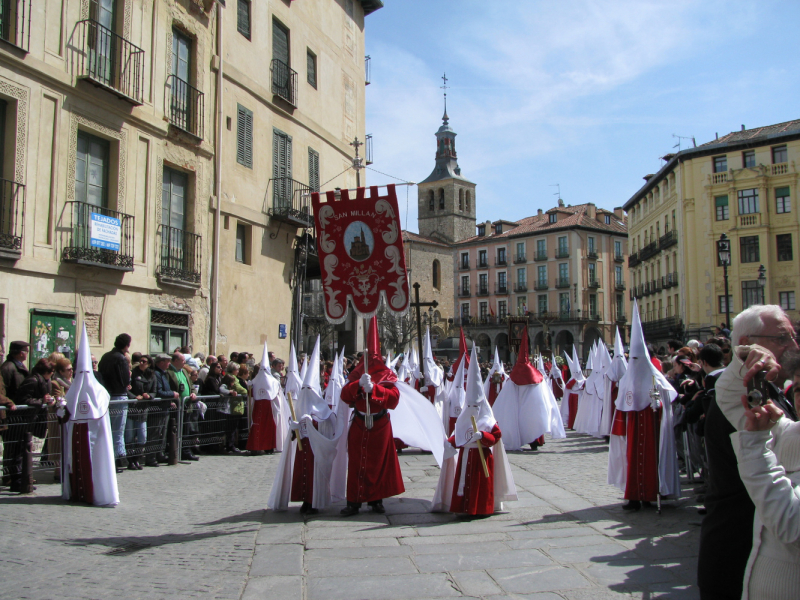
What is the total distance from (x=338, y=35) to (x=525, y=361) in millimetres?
15267

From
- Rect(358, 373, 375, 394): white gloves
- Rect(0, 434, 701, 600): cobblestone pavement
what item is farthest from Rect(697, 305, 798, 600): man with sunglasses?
Rect(358, 373, 375, 394): white gloves

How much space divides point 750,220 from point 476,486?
40687 millimetres

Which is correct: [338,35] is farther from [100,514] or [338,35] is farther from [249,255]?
[100,514]

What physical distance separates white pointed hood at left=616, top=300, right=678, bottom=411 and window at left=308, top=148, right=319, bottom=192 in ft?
50.0

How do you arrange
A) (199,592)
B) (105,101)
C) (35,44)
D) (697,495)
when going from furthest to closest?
1. (105,101)
2. (35,44)
3. (697,495)
4. (199,592)

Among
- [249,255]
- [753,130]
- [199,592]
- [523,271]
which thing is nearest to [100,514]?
[199,592]

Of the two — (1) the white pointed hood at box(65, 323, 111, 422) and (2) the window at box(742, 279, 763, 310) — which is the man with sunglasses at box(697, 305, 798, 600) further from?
(2) the window at box(742, 279, 763, 310)

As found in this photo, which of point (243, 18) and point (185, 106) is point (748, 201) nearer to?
point (243, 18)

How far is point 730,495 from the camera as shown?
315cm

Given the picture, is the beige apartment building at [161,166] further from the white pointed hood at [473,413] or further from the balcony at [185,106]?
the white pointed hood at [473,413]

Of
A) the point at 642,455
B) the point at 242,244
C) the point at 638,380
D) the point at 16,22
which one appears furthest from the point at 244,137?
the point at 642,455

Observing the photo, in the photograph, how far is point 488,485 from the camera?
7.23 meters

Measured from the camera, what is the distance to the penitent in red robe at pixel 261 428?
41.7 feet

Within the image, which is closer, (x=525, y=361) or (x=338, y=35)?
(x=525, y=361)
